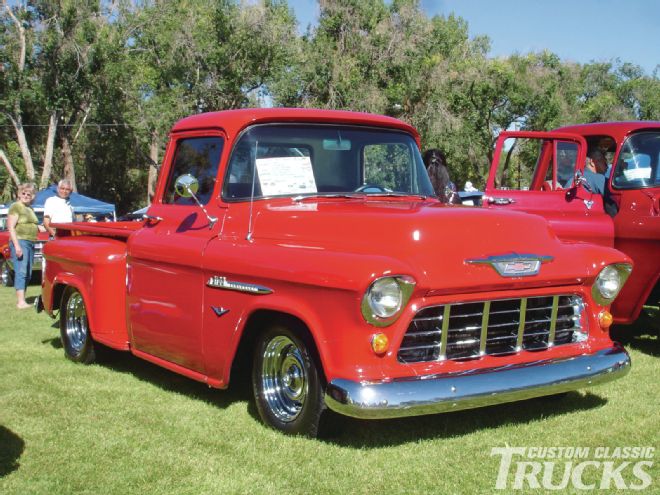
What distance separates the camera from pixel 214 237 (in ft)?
15.5

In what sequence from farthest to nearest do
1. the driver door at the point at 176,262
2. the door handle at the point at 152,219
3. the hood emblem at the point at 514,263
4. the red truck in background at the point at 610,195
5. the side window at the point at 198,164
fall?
the red truck in background at the point at 610,195 < the door handle at the point at 152,219 < the side window at the point at 198,164 < the driver door at the point at 176,262 < the hood emblem at the point at 514,263

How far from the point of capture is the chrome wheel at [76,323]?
628 centimetres

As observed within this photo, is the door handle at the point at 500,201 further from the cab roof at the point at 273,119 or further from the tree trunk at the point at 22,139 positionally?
the tree trunk at the point at 22,139

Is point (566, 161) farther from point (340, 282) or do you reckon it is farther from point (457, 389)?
point (340, 282)

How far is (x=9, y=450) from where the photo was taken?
4.16 m

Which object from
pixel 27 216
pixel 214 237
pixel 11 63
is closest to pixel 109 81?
pixel 11 63

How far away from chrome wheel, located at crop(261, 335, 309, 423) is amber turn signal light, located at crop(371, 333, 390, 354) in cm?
56

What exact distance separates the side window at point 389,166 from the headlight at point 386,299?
1.50 meters

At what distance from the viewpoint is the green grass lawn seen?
11.9ft

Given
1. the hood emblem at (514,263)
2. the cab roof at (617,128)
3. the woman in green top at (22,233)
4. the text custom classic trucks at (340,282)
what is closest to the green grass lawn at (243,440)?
the text custom classic trucks at (340,282)

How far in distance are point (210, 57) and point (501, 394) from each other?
26.7m

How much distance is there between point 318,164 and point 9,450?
8.22 ft

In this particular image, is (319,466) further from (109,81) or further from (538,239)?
(109,81)

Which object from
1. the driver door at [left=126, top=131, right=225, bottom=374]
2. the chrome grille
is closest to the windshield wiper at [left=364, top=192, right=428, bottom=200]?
the driver door at [left=126, top=131, right=225, bottom=374]
